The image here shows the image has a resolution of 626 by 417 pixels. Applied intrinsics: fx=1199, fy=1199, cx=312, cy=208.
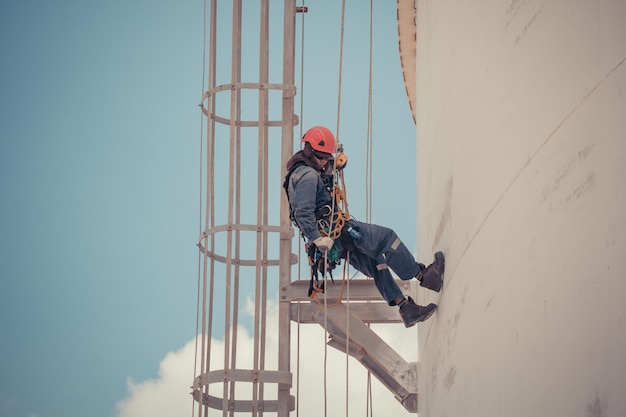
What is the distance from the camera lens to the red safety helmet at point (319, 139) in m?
10.8

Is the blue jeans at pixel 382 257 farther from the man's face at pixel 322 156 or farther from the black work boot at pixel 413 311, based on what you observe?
the man's face at pixel 322 156

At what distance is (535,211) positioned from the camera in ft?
21.2

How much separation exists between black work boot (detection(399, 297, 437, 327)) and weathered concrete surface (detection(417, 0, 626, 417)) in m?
0.73

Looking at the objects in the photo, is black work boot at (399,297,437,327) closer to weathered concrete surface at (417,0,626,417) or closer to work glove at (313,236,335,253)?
weathered concrete surface at (417,0,626,417)

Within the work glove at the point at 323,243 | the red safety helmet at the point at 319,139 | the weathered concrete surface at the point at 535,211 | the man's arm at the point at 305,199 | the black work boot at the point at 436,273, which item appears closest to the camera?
the weathered concrete surface at the point at 535,211

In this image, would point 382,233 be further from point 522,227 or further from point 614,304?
point 614,304

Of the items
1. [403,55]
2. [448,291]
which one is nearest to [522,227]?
[448,291]

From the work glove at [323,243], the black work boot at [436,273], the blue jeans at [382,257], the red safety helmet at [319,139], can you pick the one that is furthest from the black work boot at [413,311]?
the red safety helmet at [319,139]

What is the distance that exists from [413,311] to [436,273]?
0.81 m

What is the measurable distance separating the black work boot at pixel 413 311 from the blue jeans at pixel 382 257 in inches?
6.9

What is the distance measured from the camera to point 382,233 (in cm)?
1059

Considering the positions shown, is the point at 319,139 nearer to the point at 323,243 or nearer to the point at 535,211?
the point at 323,243

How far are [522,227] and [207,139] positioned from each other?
7179 millimetres

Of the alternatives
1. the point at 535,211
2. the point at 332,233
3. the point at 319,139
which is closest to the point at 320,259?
the point at 332,233
